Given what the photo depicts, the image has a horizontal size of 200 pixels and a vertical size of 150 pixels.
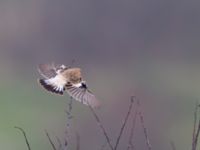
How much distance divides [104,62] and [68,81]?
512cm

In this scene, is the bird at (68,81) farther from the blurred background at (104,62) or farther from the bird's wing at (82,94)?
the blurred background at (104,62)

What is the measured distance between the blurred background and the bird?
7.59ft

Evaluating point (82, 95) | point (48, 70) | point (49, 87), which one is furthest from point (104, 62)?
point (82, 95)

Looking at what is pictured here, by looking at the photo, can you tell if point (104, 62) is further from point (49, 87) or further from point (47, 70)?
point (47, 70)

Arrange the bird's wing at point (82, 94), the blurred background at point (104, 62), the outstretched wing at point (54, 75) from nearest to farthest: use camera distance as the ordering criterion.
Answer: the bird's wing at point (82, 94) → the outstretched wing at point (54, 75) → the blurred background at point (104, 62)

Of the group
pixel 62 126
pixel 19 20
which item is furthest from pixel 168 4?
pixel 62 126

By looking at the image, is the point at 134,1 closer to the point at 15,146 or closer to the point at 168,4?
the point at 168,4

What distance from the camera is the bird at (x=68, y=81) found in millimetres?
2080

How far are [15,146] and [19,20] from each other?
3.32 meters

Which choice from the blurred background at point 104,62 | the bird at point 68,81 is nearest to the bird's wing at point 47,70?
the bird at point 68,81

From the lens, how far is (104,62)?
727cm

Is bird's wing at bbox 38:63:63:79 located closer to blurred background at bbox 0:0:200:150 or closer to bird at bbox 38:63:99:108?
bird at bbox 38:63:99:108

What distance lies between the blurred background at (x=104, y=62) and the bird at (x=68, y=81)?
2.31m

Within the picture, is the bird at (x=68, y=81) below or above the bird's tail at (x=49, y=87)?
below
